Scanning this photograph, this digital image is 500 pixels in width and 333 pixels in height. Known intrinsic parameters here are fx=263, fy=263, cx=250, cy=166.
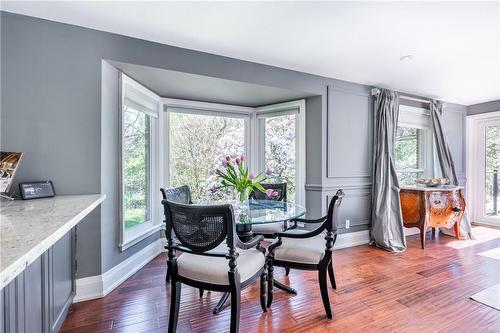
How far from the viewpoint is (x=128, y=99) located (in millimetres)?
2691

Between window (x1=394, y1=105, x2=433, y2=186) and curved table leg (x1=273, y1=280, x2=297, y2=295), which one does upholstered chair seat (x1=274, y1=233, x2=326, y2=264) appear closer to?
curved table leg (x1=273, y1=280, x2=297, y2=295)

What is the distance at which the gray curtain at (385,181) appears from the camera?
141 inches

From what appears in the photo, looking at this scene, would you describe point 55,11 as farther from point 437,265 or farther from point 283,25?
point 437,265

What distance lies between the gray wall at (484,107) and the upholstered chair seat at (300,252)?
4.71 m

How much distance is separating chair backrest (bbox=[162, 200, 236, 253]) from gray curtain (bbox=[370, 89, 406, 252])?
280 cm

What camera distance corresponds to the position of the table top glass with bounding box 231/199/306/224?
6.74 feet

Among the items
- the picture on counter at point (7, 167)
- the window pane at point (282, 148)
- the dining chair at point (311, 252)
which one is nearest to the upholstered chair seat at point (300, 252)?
the dining chair at point (311, 252)

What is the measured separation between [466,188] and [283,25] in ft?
16.2

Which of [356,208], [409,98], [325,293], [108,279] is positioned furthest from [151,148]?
[409,98]

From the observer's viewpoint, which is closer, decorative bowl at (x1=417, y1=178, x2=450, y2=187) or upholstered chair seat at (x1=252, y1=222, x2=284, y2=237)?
upholstered chair seat at (x1=252, y1=222, x2=284, y2=237)

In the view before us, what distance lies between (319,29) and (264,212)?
163 cm

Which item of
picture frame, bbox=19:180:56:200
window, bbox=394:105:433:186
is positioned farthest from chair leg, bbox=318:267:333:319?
window, bbox=394:105:433:186

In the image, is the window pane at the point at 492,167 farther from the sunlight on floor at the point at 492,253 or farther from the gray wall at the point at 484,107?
the sunlight on floor at the point at 492,253

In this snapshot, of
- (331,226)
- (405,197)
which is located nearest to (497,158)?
(405,197)
